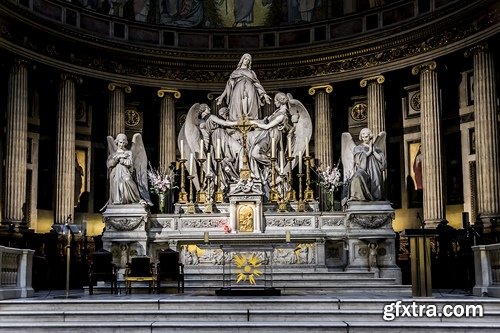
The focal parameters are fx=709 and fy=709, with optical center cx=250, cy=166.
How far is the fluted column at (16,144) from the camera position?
933 inches

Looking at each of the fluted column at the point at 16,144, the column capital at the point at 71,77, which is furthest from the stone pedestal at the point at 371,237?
the column capital at the point at 71,77

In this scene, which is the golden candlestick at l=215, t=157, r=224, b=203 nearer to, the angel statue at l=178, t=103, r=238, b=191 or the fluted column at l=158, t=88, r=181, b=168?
the angel statue at l=178, t=103, r=238, b=191

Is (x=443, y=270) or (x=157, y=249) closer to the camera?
(x=157, y=249)

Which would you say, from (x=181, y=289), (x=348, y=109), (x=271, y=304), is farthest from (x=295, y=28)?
(x=271, y=304)

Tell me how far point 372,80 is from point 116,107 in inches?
394

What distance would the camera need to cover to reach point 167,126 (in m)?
28.6

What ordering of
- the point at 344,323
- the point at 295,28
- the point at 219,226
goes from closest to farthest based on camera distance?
the point at 344,323
the point at 219,226
the point at 295,28

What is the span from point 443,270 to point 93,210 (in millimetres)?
13839

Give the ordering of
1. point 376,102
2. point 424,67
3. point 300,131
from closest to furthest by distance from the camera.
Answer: point 300,131, point 424,67, point 376,102

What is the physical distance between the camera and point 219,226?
20.0 metres

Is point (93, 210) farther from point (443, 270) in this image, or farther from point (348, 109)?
point (443, 270)

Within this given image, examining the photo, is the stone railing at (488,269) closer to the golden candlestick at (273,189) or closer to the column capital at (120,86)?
the golden candlestick at (273,189)

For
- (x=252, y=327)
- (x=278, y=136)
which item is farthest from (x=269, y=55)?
(x=252, y=327)

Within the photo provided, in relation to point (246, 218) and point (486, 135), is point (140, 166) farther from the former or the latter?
point (486, 135)
